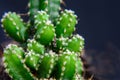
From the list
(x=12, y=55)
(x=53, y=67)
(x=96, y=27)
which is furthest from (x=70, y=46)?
(x=96, y=27)

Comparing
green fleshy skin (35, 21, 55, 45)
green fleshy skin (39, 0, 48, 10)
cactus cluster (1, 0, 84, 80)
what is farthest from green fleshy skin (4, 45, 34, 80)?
green fleshy skin (39, 0, 48, 10)

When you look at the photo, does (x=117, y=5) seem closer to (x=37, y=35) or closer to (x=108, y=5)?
(x=108, y=5)

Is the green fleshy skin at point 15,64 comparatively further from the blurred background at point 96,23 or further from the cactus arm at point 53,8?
the blurred background at point 96,23

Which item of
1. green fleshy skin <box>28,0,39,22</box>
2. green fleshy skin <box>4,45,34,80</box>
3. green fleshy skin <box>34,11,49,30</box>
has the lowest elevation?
green fleshy skin <box>4,45,34,80</box>

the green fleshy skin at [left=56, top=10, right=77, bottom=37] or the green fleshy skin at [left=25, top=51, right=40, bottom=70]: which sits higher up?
the green fleshy skin at [left=56, top=10, right=77, bottom=37]

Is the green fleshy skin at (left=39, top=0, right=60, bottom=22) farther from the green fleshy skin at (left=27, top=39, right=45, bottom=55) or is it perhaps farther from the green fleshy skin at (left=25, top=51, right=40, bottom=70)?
the green fleshy skin at (left=25, top=51, right=40, bottom=70)

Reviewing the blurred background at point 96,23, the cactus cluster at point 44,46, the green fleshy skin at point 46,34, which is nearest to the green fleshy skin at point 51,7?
the cactus cluster at point 44,46
